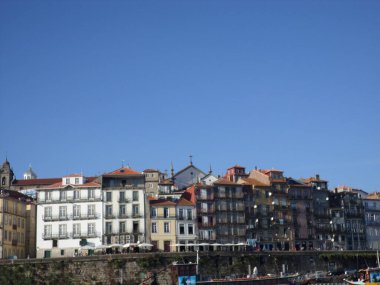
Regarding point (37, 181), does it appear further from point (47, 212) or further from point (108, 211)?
point (108, 211)

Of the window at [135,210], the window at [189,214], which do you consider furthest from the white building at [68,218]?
the window at [189,214]

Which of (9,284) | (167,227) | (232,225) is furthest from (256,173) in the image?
(9,284)

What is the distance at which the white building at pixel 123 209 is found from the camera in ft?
283

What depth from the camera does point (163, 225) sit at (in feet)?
292

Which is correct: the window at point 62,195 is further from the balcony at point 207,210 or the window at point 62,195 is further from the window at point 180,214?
the balcony at point 207,210

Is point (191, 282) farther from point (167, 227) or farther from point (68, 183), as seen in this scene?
point (68, 183)

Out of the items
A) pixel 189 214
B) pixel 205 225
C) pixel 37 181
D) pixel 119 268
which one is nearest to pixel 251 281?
pixel 119 268

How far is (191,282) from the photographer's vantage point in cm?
6962

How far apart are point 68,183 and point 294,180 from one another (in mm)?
39025

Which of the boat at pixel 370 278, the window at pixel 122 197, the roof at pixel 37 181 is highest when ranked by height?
the roof at pixel 37 181

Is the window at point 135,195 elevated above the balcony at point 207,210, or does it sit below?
above

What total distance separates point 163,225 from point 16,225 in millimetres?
20075

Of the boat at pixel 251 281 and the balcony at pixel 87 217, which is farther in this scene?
the balcony at pixel 87 217

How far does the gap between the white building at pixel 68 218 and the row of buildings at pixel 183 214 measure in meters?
0.13
